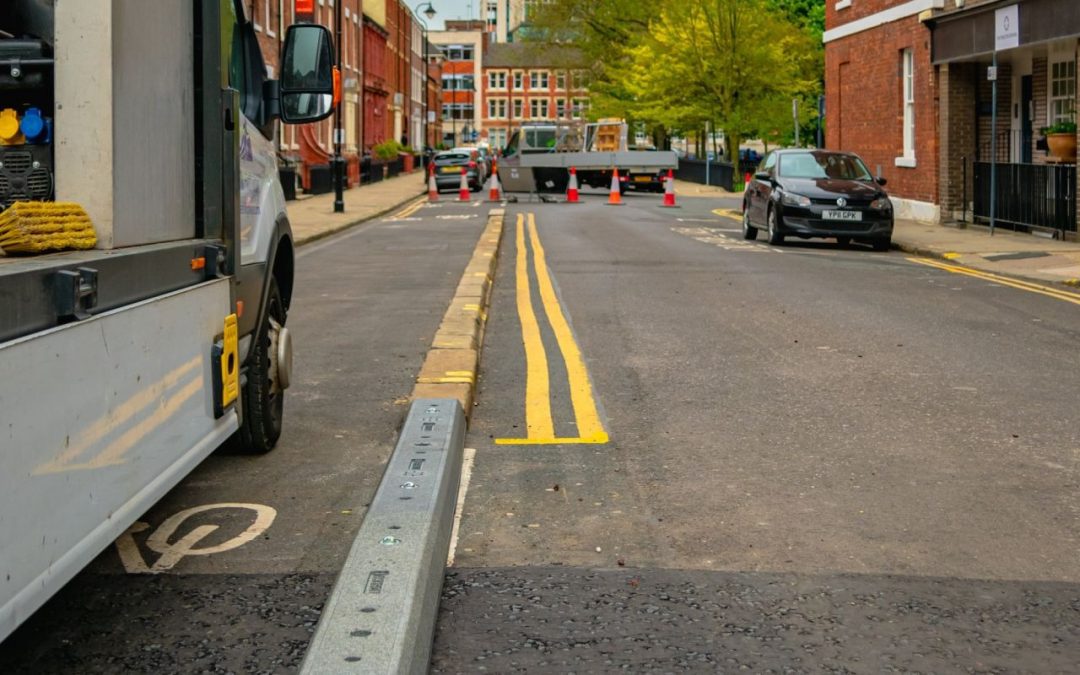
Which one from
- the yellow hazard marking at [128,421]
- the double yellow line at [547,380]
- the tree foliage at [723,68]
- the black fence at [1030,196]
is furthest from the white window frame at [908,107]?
the yellow hazard marking at [128,421]

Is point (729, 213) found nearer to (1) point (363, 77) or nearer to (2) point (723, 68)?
(2) point (723, 68)

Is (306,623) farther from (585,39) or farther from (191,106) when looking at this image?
(585,39)

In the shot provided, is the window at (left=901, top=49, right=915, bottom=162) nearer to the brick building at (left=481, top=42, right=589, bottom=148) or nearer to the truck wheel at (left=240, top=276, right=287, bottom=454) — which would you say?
the truck wheel at (left=240, top=276, right=287, bottom=454)

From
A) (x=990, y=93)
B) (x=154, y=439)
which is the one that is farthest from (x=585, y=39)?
(x=154, y=439)

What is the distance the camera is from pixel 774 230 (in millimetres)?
21703

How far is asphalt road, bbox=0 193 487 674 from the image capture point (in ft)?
13.1

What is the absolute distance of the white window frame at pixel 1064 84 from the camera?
2336cm

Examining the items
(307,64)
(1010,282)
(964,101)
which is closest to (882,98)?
(964,101)

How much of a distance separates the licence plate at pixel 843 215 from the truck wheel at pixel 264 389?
599 inches

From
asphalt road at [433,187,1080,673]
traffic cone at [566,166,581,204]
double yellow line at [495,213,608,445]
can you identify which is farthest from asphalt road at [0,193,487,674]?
traffic cone at [566,166,581,204]

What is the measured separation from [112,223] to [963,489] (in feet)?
11.9

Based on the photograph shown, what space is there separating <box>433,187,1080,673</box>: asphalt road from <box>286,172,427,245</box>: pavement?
49.0 ft

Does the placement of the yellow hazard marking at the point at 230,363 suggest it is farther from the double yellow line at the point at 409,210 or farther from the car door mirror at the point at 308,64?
the double yellow line at the point at 409,210

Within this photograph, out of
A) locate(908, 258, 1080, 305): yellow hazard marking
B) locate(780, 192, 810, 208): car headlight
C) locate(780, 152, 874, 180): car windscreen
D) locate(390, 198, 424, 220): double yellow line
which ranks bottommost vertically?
locate(908, 258, 1080, 305): yellow hazard marking
